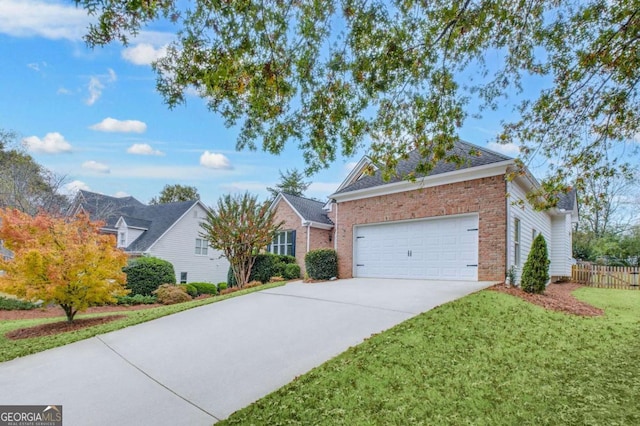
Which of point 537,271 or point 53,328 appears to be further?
point 537,271

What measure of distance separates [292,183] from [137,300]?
26657 mm

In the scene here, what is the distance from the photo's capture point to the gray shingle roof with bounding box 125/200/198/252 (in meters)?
21.5

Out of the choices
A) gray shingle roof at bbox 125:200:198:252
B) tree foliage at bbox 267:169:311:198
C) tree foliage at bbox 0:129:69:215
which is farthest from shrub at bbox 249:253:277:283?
tree foliage at bbox 267:169:311:198

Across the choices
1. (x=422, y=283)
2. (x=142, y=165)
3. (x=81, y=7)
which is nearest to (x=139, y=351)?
(x=81, y=7)

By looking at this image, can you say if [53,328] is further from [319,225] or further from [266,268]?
[319,225]

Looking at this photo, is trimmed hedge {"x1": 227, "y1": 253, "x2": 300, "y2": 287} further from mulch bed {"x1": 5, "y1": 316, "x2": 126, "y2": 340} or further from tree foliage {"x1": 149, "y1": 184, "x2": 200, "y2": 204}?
tree foliage {"x1": 149, "y1": 184, "x2": 200, "y2": 204}

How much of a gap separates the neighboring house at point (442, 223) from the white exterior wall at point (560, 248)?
3182mm

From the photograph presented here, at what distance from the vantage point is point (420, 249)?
11.8 m

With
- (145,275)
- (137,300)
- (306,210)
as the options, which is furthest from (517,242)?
(145,275)

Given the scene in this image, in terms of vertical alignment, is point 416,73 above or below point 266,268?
above

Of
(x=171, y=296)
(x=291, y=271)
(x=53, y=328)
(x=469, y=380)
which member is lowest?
(x=171, y=296)

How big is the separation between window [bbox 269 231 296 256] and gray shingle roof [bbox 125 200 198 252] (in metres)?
7.30

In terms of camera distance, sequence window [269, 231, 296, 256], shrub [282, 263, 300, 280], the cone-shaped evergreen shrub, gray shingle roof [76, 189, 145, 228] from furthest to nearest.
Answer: gray shingle roof [76, 189, 145, 228], window [269, 231, 296, 256], shrub [282, 263, 300, 280], the cone-shaped evergreen shrub

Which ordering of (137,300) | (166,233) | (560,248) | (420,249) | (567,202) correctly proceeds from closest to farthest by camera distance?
(420,249) < (137,300) < (560,248) < (567,202) < (166,233)
